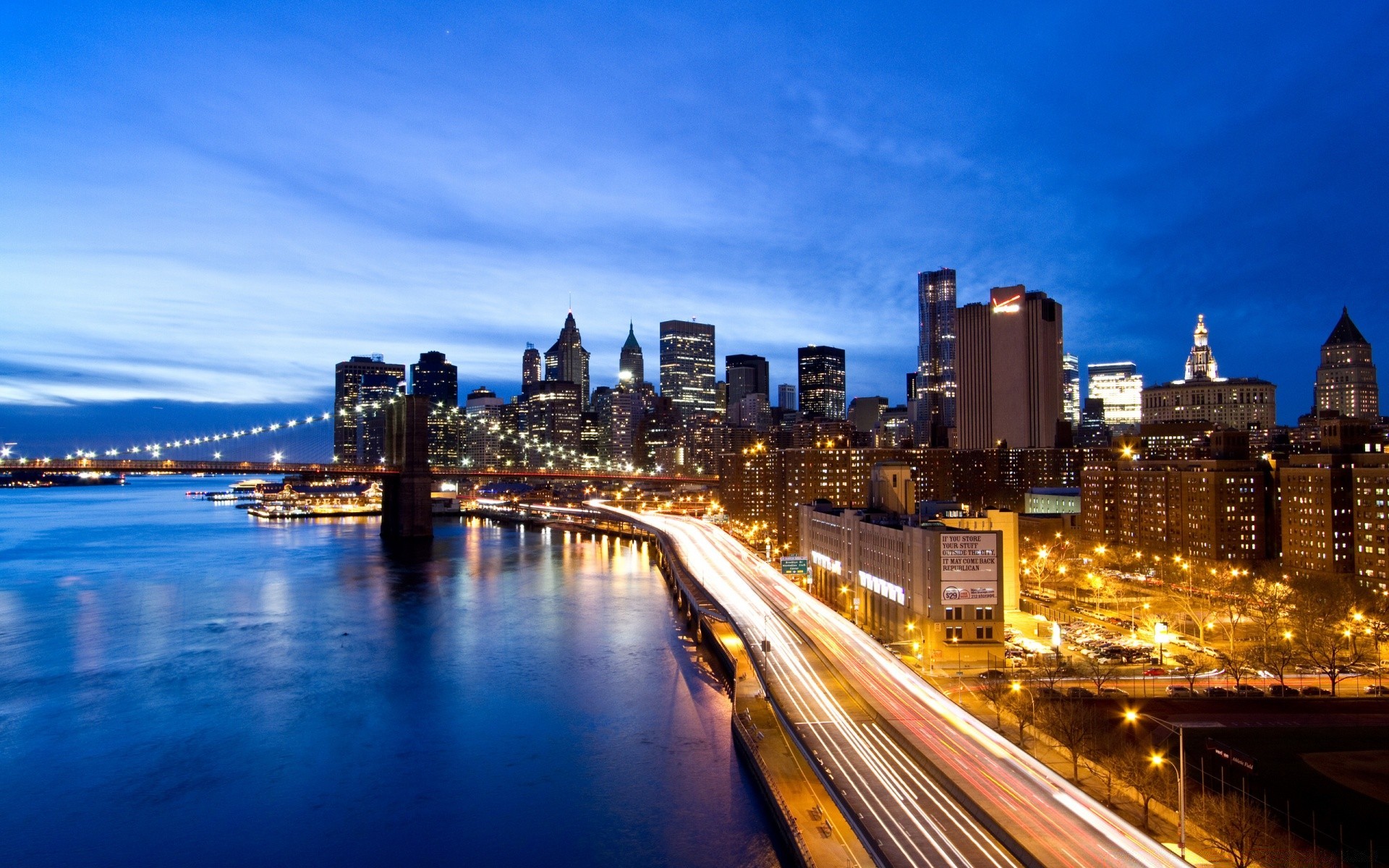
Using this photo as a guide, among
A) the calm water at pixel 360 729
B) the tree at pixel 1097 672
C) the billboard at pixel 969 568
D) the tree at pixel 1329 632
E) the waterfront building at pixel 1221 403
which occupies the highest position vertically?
the waterfront building at pixel 1221 403

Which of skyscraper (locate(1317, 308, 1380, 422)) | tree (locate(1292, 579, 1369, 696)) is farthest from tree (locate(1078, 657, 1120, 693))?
skyscraper (locate(1317, 308, 1380, 422))

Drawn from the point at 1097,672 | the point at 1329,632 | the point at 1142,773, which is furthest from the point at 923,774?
the point at 1329,632

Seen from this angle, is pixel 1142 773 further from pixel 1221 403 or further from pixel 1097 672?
pixel 1221 403

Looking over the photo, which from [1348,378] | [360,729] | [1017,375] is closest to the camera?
[360,729]

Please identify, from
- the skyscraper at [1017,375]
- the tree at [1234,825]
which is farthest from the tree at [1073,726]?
the skyscraper at [1017,375]

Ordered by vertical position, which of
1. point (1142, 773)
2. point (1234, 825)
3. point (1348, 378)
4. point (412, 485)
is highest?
point (1348, 378)

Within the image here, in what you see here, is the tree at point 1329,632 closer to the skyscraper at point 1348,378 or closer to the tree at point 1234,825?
the tree at point 1234,825

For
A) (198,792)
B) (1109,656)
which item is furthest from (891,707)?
(198,792)
